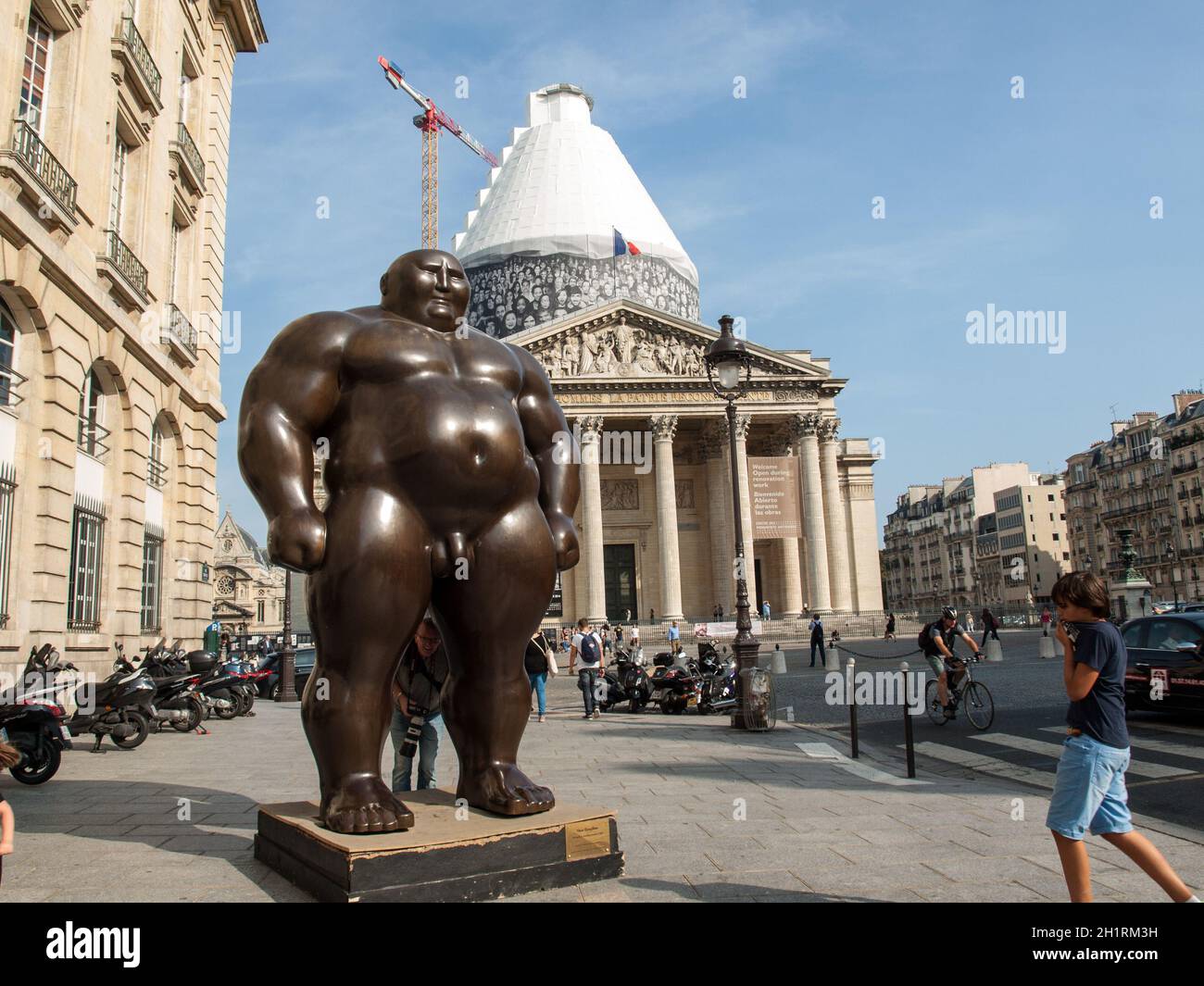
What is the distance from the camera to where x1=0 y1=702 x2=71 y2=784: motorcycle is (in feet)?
24.2

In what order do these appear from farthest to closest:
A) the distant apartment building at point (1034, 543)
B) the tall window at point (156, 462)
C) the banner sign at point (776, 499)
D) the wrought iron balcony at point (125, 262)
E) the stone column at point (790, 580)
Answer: the distant apartment building at point (1034, 543), the stone column at point (790, 580), the banner sign at point (776, 499), the tall window at point (156, 462), the wrought iron balcony at point (125, 262)

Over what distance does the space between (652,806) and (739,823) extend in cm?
88

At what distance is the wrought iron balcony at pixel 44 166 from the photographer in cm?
1084

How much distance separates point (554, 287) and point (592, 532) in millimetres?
19275

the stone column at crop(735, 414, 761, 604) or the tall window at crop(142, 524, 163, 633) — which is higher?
the stone column at crop(735, 414, 761, 604)

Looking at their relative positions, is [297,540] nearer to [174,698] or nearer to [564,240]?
[174,698]

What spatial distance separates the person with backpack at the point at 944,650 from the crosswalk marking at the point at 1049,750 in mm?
954

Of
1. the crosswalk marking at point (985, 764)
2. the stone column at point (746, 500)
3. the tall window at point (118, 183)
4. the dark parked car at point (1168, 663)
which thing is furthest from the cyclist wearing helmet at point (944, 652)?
the stone column at point (746, 500)

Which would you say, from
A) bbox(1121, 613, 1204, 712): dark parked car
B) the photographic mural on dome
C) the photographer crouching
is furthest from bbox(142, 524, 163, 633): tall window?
the photographic mural on dome

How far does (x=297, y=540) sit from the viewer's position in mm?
3611

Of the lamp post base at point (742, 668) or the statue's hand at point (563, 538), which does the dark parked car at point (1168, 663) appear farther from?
the statue's hand at point (563, 538)

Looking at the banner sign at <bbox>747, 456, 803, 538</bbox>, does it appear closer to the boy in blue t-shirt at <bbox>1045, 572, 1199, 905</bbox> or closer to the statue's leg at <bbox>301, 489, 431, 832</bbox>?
the boy in blue t-shirt at <bbox>1045, 572, 1199, 905</bbox>

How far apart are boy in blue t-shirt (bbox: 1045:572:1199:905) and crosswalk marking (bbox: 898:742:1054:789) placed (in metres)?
4.22
